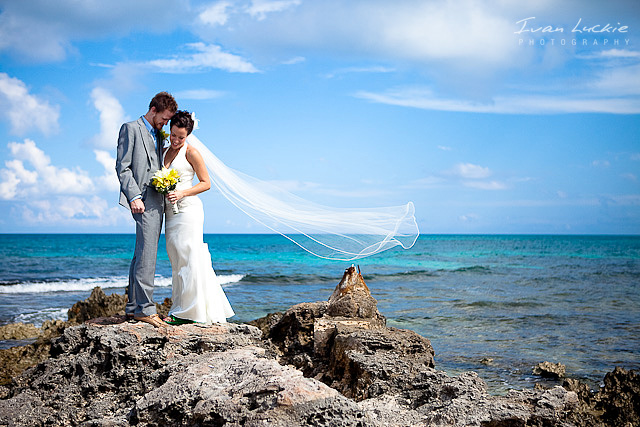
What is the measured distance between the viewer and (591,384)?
9.04 meters

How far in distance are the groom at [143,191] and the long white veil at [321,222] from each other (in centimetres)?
109

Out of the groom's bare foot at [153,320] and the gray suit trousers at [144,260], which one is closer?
the groom's bare foot at [153,320]

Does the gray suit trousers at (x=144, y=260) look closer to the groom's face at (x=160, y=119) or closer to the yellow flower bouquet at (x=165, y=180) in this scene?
the yellow flower bouquet at (x=165, y=180)

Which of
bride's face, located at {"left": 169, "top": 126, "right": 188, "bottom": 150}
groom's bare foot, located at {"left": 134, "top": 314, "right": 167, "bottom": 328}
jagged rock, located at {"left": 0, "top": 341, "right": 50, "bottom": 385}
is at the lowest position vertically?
jagged rock, located at {"left": 0, "top": 341, "right": 50, "bottom": 385}

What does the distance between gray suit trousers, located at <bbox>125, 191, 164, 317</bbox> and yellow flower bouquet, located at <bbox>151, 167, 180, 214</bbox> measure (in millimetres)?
149

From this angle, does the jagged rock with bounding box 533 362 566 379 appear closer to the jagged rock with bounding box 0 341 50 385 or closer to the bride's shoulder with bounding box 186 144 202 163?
the bride's shoulder with bounding box 186 144 202 163

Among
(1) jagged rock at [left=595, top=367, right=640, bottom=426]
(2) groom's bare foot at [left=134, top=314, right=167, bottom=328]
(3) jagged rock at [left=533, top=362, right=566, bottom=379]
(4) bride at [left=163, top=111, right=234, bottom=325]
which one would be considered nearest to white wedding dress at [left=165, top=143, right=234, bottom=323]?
(4) bride at [left=163, top=111, right=234, bottom=325]

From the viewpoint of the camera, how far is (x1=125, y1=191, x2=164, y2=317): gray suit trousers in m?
6.30

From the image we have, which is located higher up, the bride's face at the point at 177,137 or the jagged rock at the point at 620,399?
the bride's face at the point at 177,137

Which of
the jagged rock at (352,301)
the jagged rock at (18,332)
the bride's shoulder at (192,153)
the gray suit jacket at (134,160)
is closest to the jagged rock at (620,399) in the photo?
the jagged rock at (352,301)

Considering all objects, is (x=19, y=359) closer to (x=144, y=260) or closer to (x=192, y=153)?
(x=144, y=260)

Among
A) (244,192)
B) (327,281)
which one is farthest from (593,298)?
(244,192)

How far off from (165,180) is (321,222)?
2443mm

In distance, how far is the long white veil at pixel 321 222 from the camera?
7508mm
